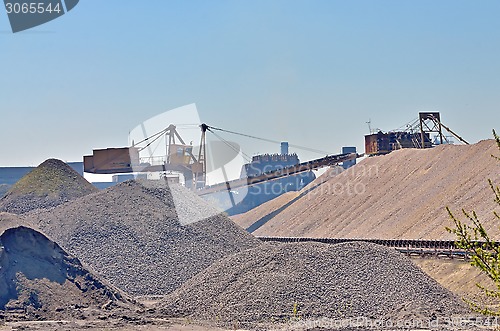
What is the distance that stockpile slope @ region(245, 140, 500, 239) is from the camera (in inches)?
1907

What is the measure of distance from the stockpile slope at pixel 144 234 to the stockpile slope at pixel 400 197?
43.3ft

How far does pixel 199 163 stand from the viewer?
74.4 metres

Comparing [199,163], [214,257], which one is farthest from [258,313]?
[199,163]

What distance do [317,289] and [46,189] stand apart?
25.3 metres

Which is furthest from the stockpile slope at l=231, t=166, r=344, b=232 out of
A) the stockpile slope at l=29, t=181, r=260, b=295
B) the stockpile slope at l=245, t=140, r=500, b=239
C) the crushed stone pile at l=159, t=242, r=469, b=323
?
the crushed stone pile at l=159, t=242, r=469, b=323

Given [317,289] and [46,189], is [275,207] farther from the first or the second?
[317,289]

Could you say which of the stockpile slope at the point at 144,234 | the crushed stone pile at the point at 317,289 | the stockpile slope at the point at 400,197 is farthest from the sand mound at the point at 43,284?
the stockpile slope at the point at 400,197

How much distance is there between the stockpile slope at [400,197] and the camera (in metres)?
48.4

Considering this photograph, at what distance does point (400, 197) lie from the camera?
58.0 m

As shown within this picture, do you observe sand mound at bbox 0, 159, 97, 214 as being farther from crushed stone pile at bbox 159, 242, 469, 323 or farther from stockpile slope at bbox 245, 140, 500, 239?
crushed stone pile at bbox 159, 242, 469, 323

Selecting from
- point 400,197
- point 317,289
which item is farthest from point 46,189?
point 317,289

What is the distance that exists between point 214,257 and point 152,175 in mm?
39846

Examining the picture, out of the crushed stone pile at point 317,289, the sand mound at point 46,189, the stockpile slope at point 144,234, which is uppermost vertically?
the sand mound at point 46,189

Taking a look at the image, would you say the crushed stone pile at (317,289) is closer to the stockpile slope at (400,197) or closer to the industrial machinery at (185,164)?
the stockpile slope at (400,197)
